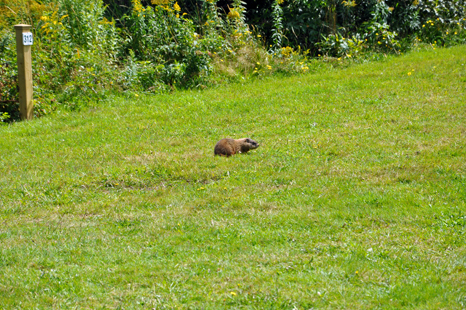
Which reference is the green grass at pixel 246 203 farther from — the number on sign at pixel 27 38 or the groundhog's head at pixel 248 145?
the number on sign at pixel 27 38

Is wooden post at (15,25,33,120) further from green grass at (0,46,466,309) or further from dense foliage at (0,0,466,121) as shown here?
green grass at (0,46,466,309)

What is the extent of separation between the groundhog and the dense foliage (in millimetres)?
4516

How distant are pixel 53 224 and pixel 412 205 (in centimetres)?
424

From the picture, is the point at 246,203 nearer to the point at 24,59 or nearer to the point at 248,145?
the point at 248,145

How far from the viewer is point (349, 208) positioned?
6.00 metres

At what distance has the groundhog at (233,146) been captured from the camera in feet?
26.7

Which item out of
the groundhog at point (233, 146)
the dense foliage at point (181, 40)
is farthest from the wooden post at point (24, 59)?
the groundhog at point (233, 146)

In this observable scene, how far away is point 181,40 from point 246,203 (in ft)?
23.6

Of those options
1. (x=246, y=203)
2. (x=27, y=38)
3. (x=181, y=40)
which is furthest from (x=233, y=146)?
(x=27, y=38)

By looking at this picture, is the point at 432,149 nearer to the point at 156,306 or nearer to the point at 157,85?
the point at 156,306

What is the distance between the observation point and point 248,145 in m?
8.30

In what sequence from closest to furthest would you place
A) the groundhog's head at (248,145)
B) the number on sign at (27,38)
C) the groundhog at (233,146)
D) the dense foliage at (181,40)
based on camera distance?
the groundhog at (233,146), the groundhog's head at (248,145), the number on sign at (27,38), the dense foliage at (181,40)

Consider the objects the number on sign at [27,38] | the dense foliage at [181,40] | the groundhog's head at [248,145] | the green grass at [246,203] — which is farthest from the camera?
the dense foliage at [181,40]

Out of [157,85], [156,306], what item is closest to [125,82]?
[157,85]
